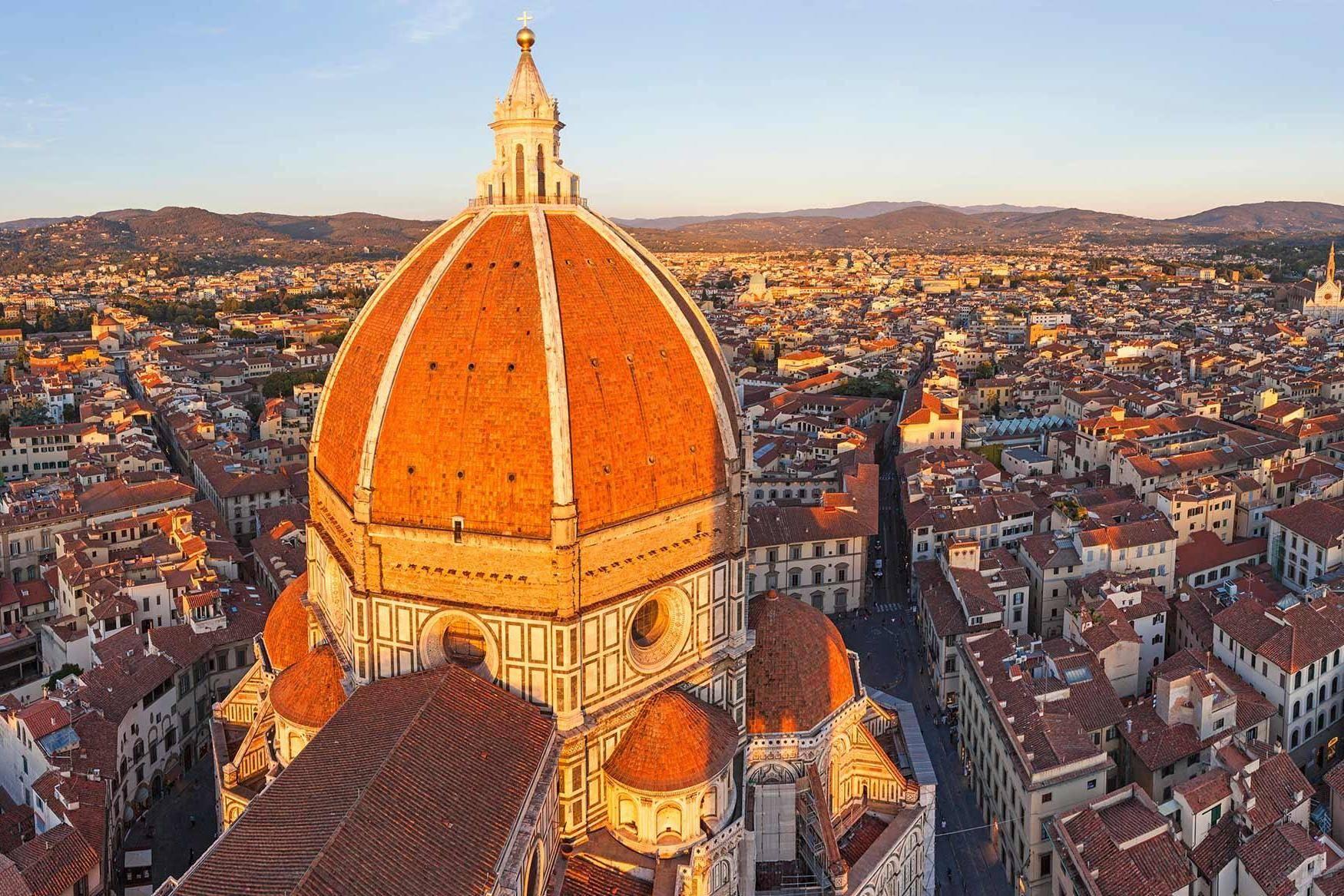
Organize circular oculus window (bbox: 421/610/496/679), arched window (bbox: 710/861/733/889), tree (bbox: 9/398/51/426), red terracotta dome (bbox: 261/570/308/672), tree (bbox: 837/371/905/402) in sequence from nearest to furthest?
arched window (bbox: 710/861/733/889), circular oculus window (bbox: 421/610/496/679), red terracotta dome (bbox: 261/570/308/672), tree (bbox: 9/398/51/426), tree (bbox: 837/371/905/402)

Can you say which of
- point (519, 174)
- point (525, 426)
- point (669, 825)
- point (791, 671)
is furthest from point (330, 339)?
point (669, 825)

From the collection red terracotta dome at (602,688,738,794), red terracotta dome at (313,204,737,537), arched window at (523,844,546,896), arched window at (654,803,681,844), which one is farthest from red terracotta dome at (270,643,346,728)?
arched window at (654,803,681,844)

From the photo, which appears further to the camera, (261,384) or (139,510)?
(261,384)

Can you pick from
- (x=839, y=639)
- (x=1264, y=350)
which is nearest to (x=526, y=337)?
(x=839, y=639)

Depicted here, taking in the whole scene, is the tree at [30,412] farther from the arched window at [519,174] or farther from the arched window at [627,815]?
the arched window at [627,815]

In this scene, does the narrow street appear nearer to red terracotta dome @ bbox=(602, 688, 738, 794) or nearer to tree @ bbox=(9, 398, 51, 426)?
red terracotta dome @ bbox=(602, 688, 738, 794)

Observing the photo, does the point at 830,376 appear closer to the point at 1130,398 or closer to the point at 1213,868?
the point at 1130,398

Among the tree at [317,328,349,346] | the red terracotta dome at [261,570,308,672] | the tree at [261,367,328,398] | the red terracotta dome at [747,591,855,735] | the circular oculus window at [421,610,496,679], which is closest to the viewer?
the circular oculus window at [421,610,496,679]
